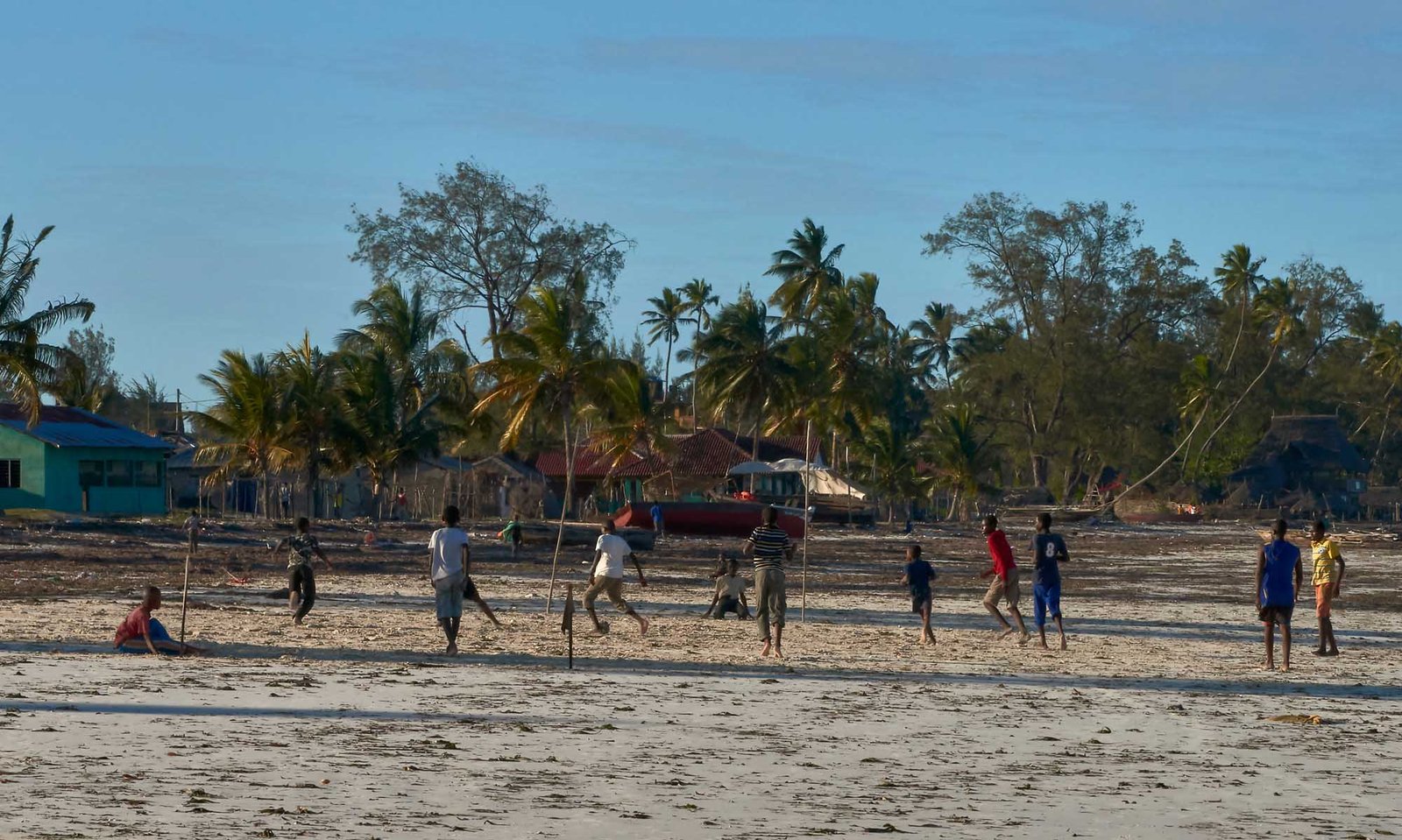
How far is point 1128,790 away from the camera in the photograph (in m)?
8.64

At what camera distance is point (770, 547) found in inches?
612

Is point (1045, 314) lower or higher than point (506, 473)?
higher

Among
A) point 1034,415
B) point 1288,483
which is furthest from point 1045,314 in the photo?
point 1288,483

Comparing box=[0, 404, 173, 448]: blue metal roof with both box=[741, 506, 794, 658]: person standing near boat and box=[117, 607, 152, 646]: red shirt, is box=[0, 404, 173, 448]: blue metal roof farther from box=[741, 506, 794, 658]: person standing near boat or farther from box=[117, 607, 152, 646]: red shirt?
box=[741, 506, 794, 658]: person standing near boat

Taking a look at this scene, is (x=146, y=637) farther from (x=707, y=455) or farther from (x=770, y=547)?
(x=707, y=455)

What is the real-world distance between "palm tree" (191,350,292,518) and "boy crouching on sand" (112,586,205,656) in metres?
32.5

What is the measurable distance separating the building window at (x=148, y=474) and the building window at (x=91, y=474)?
45.6 inches

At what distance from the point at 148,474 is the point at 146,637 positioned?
123 ft

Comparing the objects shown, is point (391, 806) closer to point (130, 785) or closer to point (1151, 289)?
point (130, 785)

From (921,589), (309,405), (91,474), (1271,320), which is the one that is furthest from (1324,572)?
(1271,320)

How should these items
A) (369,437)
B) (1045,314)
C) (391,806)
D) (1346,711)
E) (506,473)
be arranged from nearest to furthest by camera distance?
(391,806)
(1346,711)
(369,437)
(506,473)
(1045,314)

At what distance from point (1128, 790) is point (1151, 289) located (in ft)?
230

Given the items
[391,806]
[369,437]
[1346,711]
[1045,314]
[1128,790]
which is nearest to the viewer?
[391,806]

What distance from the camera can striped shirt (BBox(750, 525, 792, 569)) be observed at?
15.5 metres
